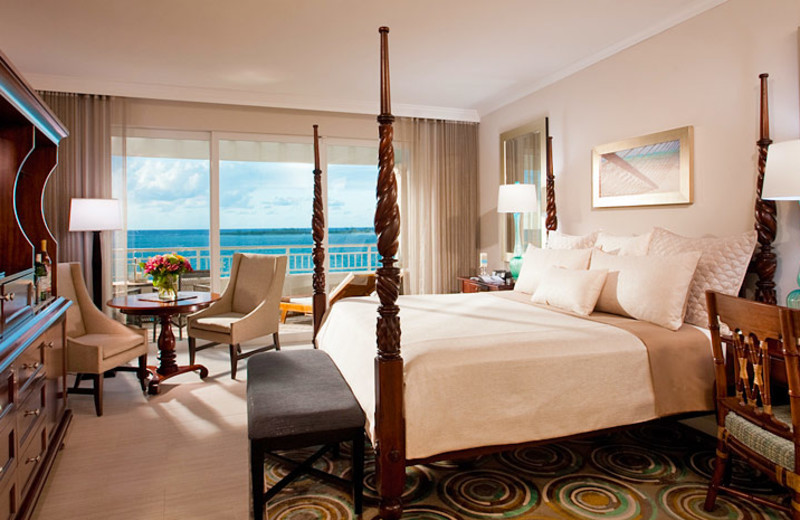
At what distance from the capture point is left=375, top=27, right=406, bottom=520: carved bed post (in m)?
2.07

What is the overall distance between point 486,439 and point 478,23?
2737 millimetres

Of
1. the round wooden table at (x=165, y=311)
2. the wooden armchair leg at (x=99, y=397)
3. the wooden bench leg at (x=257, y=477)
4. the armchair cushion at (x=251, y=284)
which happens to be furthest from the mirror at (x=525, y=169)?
the wooden armchair leg at (x=99, y=397)

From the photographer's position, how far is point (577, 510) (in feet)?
7.26

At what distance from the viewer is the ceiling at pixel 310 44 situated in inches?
128

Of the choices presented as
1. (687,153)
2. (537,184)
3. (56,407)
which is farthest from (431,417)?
(537,184)

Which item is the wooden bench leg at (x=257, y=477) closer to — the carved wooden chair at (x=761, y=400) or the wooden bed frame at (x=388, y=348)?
the wooden bed frame at (x=388, y=348)

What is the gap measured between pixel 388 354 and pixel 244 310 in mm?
2980

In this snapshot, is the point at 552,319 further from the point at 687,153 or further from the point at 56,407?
the point at 56,407

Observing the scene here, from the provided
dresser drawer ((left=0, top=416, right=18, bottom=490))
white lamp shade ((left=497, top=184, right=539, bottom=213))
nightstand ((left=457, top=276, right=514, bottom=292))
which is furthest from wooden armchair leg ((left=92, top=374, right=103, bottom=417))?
white lamp shade ((left=497, top=184, right=539, bottom=213))

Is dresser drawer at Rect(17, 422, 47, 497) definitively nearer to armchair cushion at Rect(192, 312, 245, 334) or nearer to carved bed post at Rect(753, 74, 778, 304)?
armchair cushion at Rect(192, 312, 245, 334)

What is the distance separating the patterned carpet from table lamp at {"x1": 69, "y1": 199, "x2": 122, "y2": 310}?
2.98 m

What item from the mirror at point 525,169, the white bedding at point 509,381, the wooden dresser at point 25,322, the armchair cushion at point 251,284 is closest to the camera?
the wooden dresser at point 25,322

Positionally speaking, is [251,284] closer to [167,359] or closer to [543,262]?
[167,359]

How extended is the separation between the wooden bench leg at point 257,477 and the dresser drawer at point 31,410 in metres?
0.90
